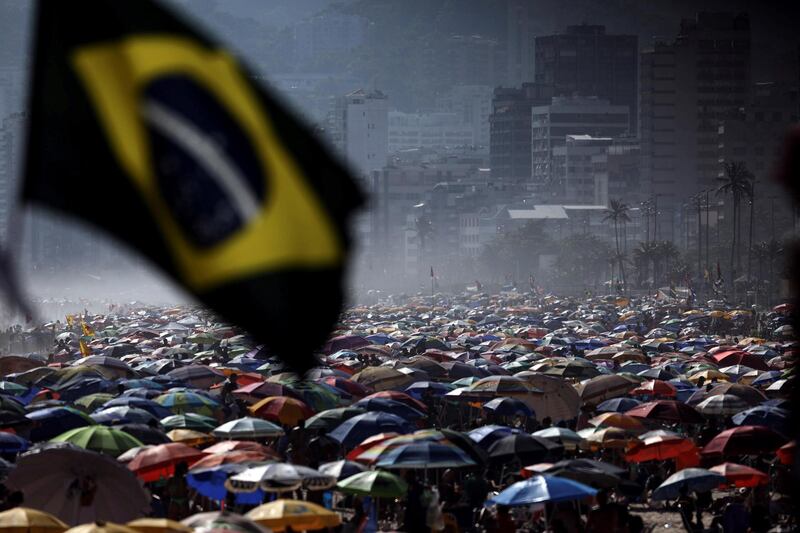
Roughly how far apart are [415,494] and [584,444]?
240 inches

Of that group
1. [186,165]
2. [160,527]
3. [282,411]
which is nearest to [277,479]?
[160,527]

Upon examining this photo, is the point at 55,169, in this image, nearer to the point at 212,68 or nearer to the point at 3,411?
the point at 212,68

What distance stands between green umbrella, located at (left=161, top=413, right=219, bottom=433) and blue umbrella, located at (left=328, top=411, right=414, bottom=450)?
74.9 inches

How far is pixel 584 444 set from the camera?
23188 mm

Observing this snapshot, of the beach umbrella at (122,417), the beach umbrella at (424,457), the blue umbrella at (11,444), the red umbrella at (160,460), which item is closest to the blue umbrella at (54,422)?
the beach umbrella at (122,417)

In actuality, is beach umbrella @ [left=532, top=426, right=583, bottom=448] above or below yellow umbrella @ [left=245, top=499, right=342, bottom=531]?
below

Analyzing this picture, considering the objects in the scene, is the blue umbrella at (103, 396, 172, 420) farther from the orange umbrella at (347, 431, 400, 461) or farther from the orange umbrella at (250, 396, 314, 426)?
the orange umbrella at (347, 431, 400, 461)

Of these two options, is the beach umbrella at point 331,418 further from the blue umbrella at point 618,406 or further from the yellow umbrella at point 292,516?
the yellow umbrella at point 292,516

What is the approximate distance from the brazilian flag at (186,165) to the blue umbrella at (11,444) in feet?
48.5

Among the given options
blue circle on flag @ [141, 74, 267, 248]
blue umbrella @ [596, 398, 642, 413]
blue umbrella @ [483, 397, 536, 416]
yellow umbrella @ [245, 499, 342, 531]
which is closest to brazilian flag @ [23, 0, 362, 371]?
blue circle on flag @ [141, 74, 267, 248]

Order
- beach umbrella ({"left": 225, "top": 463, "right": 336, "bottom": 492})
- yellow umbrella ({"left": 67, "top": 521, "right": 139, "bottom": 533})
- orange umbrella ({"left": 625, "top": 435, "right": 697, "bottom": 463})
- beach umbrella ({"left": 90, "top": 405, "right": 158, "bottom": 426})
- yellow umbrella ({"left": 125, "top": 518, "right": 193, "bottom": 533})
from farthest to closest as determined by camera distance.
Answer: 1. beach umbrella ({"left": 90, "top": 405, "right": 158, "bottom": 426})
2. orange umbrella ({"left": 625, "top": 435, "right": 697, "bottom": 463})
3. beach umbrella ({"left": 225, "top": 463, "right": 336, "bottom": 492})
4. yellow umbrella ({"left": 125, "top": 518, "right": 193, "bottom": 533})
5. yellow umbrella ({"left": 67, "top": 521, "right": 139, "bottom": 533})

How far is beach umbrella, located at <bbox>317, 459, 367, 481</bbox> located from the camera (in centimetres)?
1853

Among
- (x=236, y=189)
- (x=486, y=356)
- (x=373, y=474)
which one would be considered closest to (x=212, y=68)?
(x=236, y=189)

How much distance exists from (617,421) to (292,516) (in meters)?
10.2
